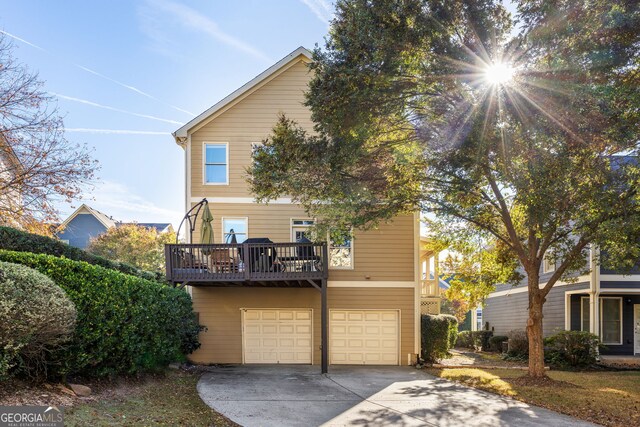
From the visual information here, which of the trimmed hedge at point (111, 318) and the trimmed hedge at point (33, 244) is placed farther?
the trimmed hedge at point (33, 244)

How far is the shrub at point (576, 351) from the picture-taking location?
14.4m

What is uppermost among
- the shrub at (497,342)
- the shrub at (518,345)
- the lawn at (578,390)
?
the lawn at (578,390)

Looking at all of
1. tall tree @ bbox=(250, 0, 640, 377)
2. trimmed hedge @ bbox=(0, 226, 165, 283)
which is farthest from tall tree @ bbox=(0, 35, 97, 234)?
tall tree @ bbox=(250, 0, 640, 377)

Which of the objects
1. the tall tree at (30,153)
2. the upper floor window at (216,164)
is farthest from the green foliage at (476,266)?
the tall tree at (30,153)

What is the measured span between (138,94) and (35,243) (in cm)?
1126

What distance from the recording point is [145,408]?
23.2ft

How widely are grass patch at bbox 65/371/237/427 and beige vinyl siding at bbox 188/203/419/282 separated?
596 centimetres

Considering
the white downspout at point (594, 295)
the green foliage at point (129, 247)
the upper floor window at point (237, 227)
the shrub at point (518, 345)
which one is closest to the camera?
the upper floor window at point (237, 227)

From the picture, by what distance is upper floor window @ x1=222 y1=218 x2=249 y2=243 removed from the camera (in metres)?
14.3

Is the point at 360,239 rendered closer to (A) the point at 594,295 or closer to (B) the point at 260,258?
(B) the point at 260,258

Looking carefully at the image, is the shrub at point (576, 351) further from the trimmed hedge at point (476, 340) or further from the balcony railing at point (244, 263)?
the balcony railing at point (244, 263)

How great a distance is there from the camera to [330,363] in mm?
14164

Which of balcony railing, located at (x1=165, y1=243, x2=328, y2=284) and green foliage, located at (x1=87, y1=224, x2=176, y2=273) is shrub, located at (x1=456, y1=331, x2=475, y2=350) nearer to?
balcony railing, located at (x1=165, y1=243, x2=328, y2=284)

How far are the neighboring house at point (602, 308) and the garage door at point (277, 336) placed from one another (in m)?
9.90
